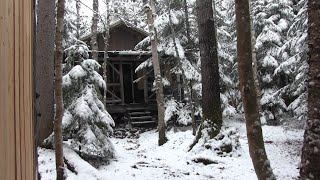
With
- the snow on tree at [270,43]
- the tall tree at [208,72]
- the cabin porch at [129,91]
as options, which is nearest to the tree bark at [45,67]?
the tall tree at [208,72]

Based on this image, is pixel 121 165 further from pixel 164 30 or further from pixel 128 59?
pixel 128 59

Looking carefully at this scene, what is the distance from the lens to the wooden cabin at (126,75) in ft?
67.1

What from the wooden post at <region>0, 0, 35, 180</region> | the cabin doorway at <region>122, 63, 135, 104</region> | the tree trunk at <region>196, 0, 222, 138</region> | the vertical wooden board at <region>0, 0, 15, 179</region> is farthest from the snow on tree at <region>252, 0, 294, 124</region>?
the vertical wooden board at <region>0, 0, 15, 179</region>

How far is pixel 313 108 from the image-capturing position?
4.55 meters

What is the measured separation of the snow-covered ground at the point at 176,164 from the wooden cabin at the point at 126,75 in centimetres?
704

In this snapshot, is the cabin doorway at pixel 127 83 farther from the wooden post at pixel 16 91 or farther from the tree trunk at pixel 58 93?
the wooden post at pixel 16 91

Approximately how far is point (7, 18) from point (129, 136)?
53.0ft

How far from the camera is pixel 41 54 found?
26.7ft

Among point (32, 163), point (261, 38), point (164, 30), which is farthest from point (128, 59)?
point (32, 163)

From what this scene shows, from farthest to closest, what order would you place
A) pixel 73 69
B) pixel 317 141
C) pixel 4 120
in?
pixel 73 69 → pixel 317 141 → pixel 4 120

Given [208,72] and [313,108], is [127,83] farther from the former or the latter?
[313,108]

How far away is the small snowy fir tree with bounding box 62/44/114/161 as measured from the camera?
9391 mm

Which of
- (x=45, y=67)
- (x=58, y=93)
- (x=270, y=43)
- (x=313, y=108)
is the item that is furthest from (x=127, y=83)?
(x=313, y=108)

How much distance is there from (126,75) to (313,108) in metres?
19.2
